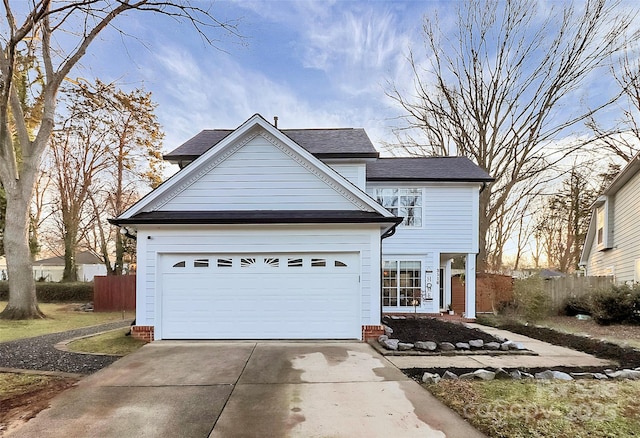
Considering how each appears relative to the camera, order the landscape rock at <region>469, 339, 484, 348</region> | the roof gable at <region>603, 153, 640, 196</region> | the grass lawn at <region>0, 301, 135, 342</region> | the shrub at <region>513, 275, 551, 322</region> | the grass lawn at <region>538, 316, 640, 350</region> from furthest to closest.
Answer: the shrub at <region>513, 275, 551, 322</region> < the roof gable at <region>603, 153, 640, 196</region> < the grass lawn at <region>0, 301, 135, 342</region> < the grass lawn at <region>538, 316, 640, 350</region> < the landscape rock at <region>469, 339, 484, 348</region>

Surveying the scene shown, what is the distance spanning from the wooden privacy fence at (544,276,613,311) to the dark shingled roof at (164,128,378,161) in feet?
30.2

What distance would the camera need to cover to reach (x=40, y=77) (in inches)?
614

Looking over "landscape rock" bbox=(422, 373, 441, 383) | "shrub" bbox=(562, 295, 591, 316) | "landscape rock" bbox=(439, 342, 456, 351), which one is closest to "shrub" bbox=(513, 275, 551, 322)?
"shrub" bbox=(562, 295, 591, 316)

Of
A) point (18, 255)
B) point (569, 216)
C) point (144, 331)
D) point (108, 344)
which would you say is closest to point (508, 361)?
point (144, 331)

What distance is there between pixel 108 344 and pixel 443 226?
→ 36.9 feet

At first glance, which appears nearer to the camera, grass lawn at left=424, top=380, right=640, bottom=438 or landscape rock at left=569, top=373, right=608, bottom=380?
grass lawn at left=424, top=380, right=640, bottom=438

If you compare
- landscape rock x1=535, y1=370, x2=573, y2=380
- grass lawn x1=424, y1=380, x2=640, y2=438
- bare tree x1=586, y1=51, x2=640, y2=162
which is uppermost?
bare tree x1=586, y1=51, x2=640, y2=162

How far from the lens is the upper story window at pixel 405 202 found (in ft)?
43.9

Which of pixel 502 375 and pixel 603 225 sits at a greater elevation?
pixel 603 225

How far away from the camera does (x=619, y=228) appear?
1538cm

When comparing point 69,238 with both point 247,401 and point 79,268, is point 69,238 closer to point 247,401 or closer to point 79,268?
point 79,268

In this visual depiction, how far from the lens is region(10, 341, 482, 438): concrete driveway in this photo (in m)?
3.68

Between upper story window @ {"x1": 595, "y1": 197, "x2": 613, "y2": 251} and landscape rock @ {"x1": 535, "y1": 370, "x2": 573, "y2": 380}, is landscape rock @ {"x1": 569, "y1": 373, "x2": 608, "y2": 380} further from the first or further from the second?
upper story window @ {"x1": 595, "y1": 197, "x2": 613, "y2": 251}

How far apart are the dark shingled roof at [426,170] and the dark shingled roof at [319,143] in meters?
1.49
